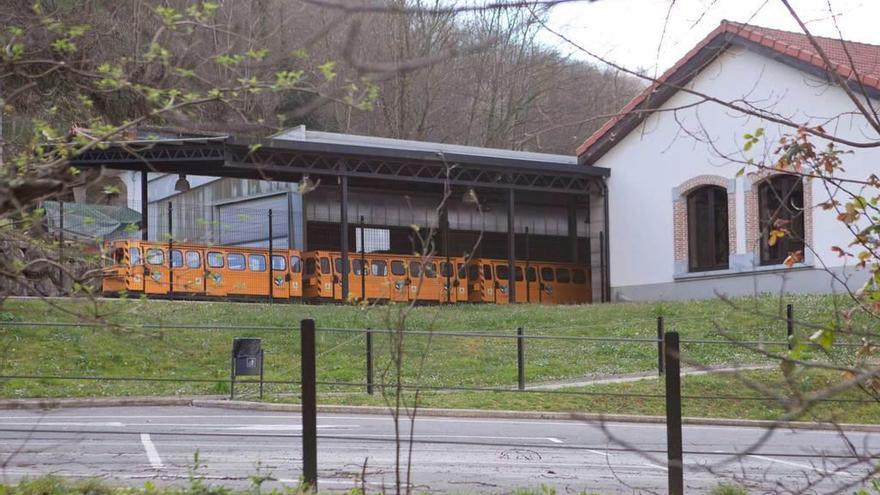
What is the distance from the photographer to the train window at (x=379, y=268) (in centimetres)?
3634

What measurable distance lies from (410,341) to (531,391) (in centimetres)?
398

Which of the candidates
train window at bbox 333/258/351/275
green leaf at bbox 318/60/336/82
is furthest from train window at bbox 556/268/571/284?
green leaf at bbox 318/60/336/82

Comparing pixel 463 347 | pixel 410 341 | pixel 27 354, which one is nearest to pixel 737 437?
pixel 410 341

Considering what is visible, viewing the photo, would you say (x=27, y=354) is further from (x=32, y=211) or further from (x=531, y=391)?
(x=32, y=211)

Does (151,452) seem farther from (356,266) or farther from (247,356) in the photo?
(356,266)

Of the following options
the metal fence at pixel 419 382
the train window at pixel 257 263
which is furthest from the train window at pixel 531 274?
the metal fence at pixel 419 382

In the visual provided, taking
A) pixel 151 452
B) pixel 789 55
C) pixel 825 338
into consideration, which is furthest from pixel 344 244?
pixel 825 338

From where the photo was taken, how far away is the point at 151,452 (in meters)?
11.2

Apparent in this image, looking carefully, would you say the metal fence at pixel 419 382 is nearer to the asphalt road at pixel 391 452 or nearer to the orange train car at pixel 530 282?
the asphalt road at pixel 391 452

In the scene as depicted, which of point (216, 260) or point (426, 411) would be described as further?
point (216, 260)

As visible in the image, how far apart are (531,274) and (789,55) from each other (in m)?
16.6

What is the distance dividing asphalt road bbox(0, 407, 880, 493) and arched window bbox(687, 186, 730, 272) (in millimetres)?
18383

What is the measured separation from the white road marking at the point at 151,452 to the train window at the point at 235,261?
20615 millimetres

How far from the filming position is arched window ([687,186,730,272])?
111ft
